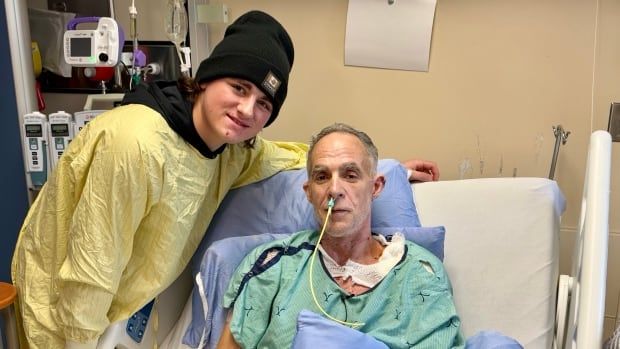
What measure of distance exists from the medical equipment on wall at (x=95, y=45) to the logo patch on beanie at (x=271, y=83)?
852mm

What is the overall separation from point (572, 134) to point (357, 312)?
1.14 m

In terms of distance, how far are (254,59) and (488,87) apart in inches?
41.7

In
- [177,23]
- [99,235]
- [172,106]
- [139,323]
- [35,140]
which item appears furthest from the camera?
[177,23]

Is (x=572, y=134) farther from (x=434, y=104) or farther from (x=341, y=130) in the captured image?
(x=341, y=130)

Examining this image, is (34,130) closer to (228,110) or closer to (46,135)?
(46,135)

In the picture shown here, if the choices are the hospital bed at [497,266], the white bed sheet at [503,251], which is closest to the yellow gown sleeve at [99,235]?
the hospital bed at [497,266]

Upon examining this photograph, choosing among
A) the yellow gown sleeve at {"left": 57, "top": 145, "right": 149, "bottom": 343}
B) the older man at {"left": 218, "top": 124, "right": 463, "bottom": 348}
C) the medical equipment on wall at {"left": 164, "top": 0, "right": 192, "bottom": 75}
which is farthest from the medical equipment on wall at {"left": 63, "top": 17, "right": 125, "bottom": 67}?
the older man at {"left": 218, "top": 124, "right": 463, "bottom": 348}

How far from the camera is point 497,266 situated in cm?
181

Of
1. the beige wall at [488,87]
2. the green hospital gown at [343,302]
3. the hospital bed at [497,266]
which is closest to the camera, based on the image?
the green hospital gown at [343,302]

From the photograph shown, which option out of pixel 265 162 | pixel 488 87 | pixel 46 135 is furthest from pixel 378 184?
pixel 46 135

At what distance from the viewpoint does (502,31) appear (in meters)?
2.16

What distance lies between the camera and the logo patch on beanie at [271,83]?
1.58 meters

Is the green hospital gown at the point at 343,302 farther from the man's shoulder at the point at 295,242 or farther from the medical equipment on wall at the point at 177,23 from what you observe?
the medical equipment on wall at the point at 177,23

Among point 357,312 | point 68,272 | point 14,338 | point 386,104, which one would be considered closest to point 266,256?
point 357,312
